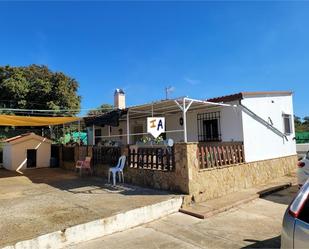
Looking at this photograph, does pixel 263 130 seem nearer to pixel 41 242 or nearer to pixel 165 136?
pixel 165 136

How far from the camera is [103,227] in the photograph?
5.89 metres

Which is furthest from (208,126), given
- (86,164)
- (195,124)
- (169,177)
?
(86,164)

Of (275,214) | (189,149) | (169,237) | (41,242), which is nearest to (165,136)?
(189,149)

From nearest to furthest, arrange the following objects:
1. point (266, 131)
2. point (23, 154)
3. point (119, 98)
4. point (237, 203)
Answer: point (237, 203) < point (266, 131) < point (23, 154) < point (119, 98)

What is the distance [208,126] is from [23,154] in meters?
11.0

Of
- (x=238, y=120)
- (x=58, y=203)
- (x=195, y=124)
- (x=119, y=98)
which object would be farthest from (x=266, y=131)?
(x=58, y=203)

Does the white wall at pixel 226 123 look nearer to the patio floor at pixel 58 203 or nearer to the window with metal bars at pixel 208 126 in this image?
the window with metal bars at pixel 208 126

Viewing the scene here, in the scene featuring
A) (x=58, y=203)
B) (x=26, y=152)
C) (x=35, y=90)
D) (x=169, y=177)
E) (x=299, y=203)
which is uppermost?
(x=35, y=90)

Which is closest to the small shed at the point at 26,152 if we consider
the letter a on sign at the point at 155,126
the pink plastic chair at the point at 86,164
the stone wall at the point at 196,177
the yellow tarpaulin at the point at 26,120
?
the yellow tarpaulin at the point at 26,120

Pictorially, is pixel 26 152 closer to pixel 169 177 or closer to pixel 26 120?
pixel 26 120

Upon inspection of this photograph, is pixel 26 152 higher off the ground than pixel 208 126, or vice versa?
pixel 208 126

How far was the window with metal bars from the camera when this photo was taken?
12.0 meters

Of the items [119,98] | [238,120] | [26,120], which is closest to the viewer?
[238,120]

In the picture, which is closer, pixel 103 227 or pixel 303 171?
pixel 103 227
